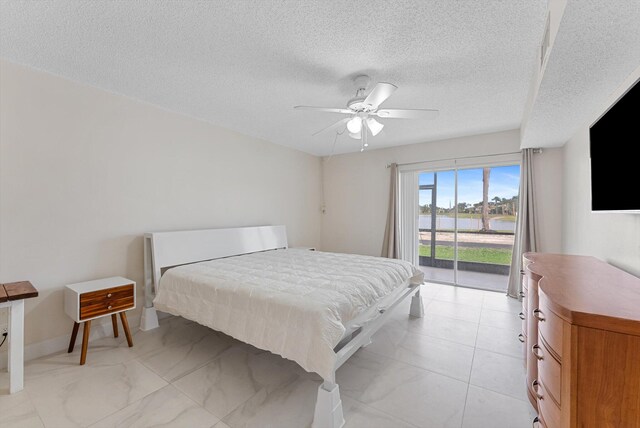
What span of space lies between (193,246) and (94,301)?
111 cm

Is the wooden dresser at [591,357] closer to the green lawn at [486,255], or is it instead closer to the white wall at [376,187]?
the white wall at [376,187]

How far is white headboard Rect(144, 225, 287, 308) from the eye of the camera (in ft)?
9.70

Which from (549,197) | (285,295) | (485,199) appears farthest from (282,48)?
(485,199)

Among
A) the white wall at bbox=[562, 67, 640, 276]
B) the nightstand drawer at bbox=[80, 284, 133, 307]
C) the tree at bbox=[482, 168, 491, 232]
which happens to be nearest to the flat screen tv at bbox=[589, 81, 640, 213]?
the white wall at bbox=[562, 67, 640, 276]

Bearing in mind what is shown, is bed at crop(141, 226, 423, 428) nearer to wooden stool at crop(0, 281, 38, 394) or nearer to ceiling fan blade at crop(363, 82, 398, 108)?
wooden stool at crop(0, 281, 38, 394)

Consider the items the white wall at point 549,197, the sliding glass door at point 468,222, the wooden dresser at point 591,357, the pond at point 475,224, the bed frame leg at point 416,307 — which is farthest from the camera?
the pond at point 475,224

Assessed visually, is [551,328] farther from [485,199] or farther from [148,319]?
[485,199]

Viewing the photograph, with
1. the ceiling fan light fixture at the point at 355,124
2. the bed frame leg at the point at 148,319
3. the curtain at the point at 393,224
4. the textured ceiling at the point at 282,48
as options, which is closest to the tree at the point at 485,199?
the curtain at the point at 393,224

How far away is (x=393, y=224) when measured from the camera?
16.4ft

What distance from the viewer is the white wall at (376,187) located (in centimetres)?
386

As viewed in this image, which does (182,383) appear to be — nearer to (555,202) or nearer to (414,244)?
(414,244)

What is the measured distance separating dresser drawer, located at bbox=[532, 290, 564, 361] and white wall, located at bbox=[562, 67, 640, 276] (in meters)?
0.90

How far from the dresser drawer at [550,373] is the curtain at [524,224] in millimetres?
3182

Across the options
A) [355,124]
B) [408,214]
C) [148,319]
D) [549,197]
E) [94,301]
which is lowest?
[148,319]
